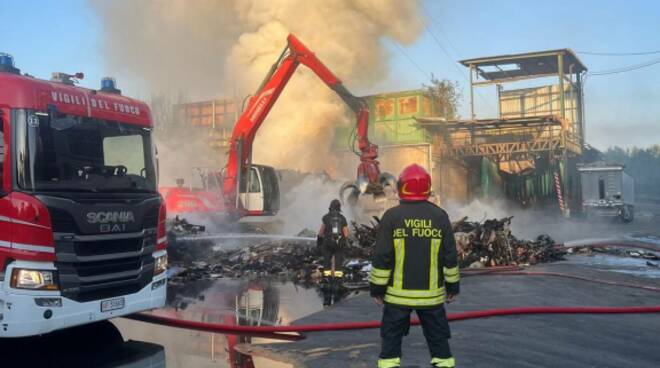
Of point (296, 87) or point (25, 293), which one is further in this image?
point (296, 87)

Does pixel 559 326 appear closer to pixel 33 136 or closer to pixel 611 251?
pixel 33 136

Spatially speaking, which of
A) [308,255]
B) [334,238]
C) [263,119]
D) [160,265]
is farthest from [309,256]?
[160,265]

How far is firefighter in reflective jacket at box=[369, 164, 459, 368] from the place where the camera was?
167 inches

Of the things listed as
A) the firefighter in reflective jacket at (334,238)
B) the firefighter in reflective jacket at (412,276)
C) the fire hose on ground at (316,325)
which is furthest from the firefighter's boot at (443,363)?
the firefighter in reflective jacket at (334,238)

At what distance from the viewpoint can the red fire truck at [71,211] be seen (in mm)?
5219

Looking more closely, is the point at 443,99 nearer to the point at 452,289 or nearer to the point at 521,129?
the point at 521,129

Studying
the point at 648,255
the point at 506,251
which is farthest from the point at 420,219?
the point at 648,255

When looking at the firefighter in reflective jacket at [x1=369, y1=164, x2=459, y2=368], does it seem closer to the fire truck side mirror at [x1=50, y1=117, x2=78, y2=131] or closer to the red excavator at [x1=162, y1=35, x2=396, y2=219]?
the fire truck side mirror at [x1=50, y1=117, x2=78, y2=131]

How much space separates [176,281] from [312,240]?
4.99 m

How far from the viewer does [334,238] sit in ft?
32.8

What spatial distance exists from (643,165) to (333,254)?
324ft

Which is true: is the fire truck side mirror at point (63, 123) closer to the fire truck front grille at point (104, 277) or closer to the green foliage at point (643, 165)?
the fire truck front grille at point (104, 277)

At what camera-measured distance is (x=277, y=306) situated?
847 centimetres

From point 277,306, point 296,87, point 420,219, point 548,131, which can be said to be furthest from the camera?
point 296,87
